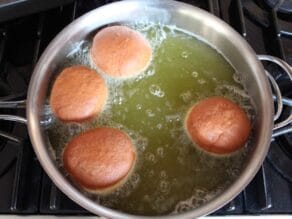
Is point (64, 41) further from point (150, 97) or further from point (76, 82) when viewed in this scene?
point (150, 97)

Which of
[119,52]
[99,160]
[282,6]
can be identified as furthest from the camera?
[282,6]

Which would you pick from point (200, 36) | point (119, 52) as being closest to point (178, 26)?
point (200, 36)

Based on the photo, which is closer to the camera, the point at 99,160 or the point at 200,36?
the point at 99,160

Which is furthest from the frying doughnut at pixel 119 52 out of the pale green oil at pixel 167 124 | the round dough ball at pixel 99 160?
the round dough ball at pixel 99 160

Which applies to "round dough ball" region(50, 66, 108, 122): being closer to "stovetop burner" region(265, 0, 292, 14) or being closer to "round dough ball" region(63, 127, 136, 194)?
"round dough ball" region(63, 127, 136, 194)

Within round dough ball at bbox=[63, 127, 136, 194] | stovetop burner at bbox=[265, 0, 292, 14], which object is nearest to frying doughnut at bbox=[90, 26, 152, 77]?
round dough ball at bbox=[63, 127, 136, 194]

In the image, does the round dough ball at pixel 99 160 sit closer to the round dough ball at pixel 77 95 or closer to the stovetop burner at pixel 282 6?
the round dough ball at pixel 77 95

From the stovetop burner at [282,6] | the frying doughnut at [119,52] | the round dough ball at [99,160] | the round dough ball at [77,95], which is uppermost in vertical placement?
the stovetop burner at [282,6]

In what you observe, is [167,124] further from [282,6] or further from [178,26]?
[282,6]
